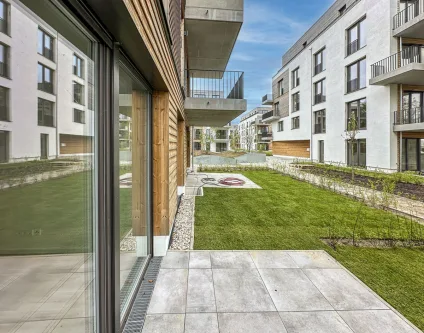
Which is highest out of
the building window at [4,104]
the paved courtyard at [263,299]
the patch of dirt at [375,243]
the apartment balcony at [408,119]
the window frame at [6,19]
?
the apartment balcony at [408,119]

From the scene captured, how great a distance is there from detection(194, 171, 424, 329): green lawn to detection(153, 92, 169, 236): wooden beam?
888mm

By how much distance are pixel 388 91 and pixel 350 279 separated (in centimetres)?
1618

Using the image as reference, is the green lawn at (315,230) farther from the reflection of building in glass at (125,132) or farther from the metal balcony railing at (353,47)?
the metal balcony railing at (353,47)

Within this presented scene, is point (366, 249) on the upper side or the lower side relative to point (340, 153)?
lower

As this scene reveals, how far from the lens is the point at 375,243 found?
4465mm

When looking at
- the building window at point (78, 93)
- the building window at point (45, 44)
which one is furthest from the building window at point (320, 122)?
the building window at point (45, 44)

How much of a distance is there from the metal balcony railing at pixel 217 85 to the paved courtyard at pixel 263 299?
6059 millimetres

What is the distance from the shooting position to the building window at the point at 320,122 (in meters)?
23.6

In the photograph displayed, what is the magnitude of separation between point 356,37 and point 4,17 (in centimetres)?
2264

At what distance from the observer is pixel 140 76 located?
298 cm

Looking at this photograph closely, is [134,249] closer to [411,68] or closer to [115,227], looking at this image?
[115,227]

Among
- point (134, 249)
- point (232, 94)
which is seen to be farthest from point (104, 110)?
point (232, 94)

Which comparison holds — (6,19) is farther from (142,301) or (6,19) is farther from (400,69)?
(400,69)

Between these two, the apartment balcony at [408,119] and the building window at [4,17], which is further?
the apartment balcony at [408,119]
